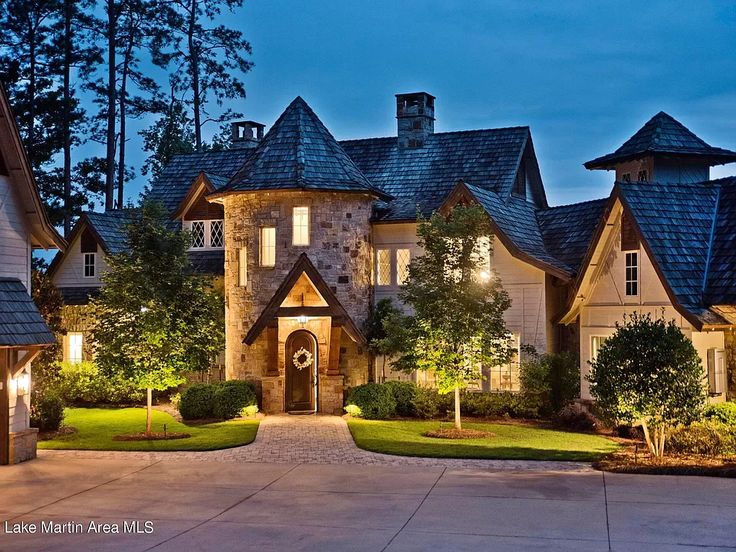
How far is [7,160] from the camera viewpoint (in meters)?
19.9

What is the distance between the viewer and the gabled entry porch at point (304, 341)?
27734mm

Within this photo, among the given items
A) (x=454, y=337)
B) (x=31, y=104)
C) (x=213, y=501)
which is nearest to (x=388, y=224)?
(x=454, y=337)

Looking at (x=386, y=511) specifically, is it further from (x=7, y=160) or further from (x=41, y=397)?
(x=41, y=397)

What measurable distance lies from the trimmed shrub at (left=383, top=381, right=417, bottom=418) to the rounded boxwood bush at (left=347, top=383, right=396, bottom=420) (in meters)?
0.34

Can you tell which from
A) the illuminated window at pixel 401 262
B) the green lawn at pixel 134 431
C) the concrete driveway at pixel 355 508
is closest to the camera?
the concrete driveway at pixel 355 508

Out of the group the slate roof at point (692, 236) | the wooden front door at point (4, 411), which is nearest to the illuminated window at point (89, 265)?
the wooden front door at point (4, 411)

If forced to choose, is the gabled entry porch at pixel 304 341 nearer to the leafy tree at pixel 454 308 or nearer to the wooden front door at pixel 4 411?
the leafy tree at pixel 454 308

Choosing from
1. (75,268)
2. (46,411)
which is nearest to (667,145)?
(75,268)

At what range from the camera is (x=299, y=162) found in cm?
2884

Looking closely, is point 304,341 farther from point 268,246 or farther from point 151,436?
point 151,436

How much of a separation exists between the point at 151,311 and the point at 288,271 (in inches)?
251

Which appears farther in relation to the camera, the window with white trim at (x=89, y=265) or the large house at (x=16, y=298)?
the window with white trim at (x=89, y=265)

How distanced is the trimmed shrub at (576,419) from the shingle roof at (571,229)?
4849 millimetres

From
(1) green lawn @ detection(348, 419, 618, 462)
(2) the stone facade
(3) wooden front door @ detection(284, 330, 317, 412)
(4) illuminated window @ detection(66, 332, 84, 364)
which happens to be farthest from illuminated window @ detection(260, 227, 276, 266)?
(4) illuminated window @ detection(66, 332, 84, 364)
